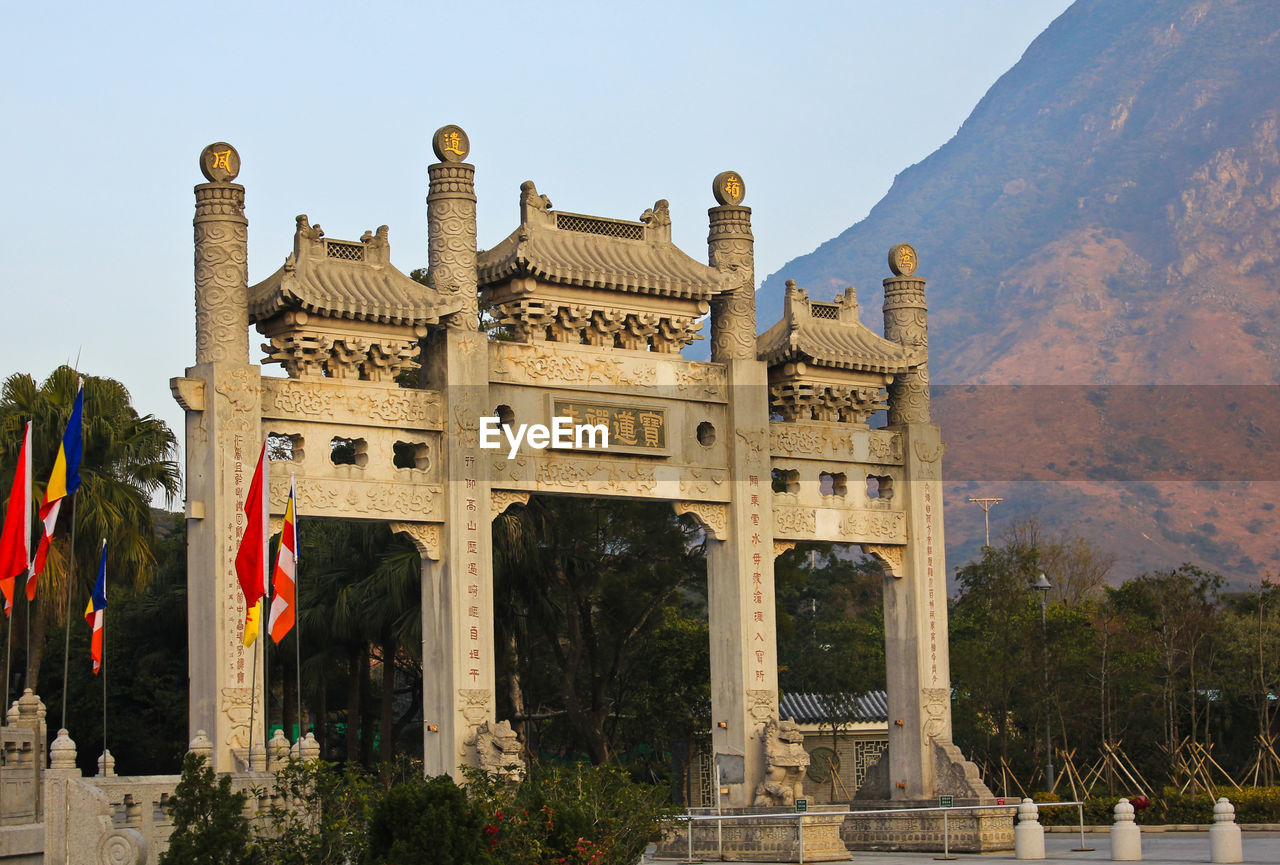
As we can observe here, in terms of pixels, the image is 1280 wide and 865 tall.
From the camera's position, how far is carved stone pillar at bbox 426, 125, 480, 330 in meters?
17.6

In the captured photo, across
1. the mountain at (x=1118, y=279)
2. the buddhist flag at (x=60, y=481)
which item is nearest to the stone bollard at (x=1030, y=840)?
the buddhist flag at (x=60, y=481)

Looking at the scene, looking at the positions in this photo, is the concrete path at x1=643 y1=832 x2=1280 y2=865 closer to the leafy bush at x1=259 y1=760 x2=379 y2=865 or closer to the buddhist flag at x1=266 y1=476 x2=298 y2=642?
the buddhist flag at x1=266 y1=476 x2=298 y2=642

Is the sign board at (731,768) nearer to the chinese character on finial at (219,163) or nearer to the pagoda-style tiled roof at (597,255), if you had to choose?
the pagoda-style tiled roof at (597,255)

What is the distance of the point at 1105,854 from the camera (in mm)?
18516

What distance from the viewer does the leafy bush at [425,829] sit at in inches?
432

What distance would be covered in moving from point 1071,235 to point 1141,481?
954 inches

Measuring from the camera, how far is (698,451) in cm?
1911

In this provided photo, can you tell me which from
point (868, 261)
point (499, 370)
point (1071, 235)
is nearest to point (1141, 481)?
point (1071, 235)

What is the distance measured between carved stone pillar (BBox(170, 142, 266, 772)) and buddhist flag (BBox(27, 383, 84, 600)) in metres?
1.71

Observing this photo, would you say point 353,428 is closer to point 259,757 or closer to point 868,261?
point 259,757

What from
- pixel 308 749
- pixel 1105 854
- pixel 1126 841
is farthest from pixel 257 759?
pixel 1105 854

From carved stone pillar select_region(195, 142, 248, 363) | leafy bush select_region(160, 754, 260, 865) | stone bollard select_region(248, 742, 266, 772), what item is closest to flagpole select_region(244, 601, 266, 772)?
stone bollard select_region(248, 742, 266, 772)

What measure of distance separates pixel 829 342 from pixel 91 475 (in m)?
8.87

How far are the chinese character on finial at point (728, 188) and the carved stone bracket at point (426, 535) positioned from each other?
533 centimetres
